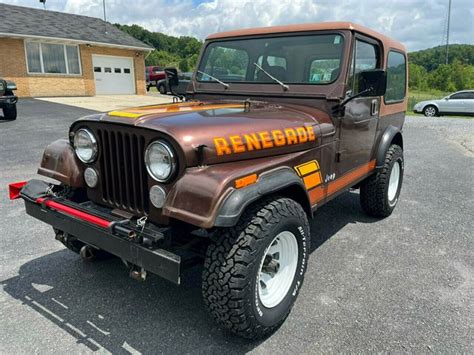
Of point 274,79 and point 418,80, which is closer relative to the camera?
point 274,79

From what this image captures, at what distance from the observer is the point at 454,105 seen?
1866cm

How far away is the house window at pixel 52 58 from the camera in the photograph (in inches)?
736

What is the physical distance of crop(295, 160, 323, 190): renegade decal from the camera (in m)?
2.82

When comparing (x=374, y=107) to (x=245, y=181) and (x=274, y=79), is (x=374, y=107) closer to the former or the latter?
(x=274, y=79)

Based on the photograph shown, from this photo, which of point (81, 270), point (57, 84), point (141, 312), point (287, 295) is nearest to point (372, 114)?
point (287, 295)

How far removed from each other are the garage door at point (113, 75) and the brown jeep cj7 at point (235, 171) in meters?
19.6

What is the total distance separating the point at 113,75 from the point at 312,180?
2142 cm

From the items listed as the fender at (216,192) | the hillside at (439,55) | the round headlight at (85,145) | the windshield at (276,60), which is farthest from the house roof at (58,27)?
the hillside at (439,55)

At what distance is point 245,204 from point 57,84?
792 inches

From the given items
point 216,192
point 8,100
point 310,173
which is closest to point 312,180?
point 310,173

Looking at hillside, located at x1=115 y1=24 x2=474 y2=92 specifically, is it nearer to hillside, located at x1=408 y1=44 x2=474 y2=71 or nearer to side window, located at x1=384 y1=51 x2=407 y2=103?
hillside, located at x1=408 y1=44 x2=474 y2=71

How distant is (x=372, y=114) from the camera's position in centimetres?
391

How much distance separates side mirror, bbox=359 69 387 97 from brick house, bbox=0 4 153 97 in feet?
61.6

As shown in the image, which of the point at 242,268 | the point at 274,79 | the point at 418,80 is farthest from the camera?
the point at 418,80
